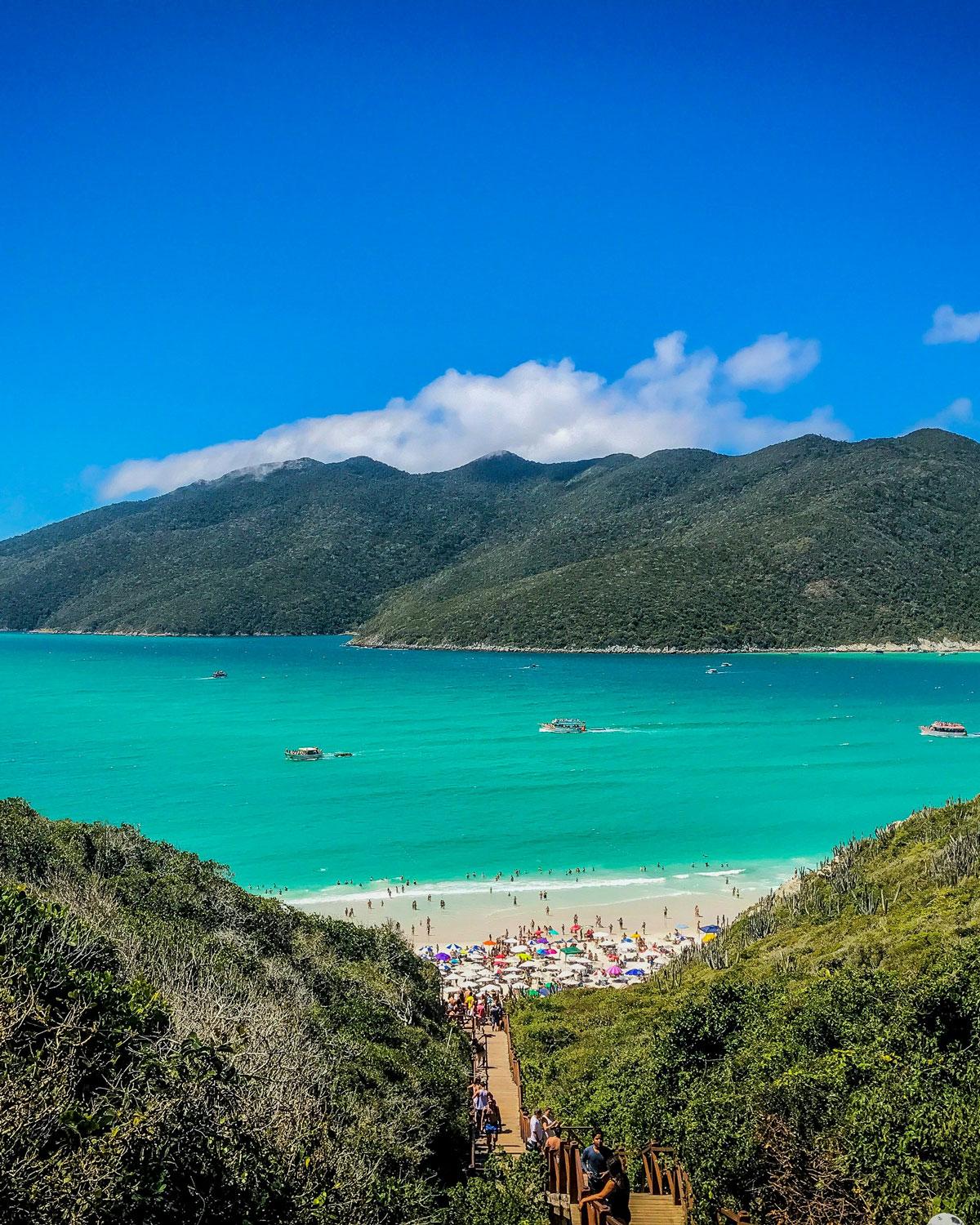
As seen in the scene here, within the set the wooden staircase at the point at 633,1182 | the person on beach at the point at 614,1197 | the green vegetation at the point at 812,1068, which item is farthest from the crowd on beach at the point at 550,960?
the person on beach at the point at 614,1197

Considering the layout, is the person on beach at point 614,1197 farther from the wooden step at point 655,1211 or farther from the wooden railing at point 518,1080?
the wooden railing at point 518,1080

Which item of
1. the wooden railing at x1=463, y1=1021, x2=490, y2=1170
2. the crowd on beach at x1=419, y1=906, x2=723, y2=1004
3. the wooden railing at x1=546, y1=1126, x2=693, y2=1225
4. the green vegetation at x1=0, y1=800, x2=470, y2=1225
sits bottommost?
the crowd on beach at x1=419, y1=906, x2=723, y2=1004

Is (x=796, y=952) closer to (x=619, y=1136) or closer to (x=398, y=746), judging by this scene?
(x=619, y=1136)

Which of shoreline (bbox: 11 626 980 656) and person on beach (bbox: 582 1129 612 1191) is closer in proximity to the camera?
person on beach (bbox: 582 1129 612 1191)

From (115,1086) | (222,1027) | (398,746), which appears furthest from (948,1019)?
(398,746)

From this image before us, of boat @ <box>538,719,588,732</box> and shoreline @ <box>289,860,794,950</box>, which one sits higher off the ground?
boat @ <box>538,719,588,732</box>

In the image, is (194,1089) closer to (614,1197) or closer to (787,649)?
(614,1197)

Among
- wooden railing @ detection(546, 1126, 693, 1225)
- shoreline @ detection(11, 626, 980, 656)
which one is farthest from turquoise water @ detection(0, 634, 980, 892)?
wooden railing @ detection(546, 1126, 693, 1225)

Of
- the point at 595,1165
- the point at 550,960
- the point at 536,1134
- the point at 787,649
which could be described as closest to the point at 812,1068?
the point at 595,1165

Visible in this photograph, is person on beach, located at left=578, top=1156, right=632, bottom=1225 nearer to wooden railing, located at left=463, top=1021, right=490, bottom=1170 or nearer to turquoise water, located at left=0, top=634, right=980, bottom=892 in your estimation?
wooden railing, located at left=463, top=1021, right=490, bottom=1170
